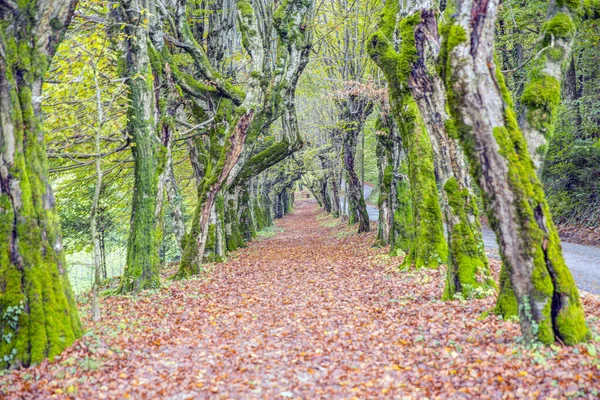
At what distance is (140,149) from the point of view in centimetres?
981

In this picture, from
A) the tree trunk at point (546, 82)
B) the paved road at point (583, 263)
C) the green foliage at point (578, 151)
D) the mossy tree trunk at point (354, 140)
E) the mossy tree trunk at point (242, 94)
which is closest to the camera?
the tree trunk at point (546, 82)

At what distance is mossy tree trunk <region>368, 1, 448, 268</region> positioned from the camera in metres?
9.34

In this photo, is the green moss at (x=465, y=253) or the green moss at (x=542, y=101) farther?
the green moss at (x=465, y=253)

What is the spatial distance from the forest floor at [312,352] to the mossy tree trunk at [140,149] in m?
0.81

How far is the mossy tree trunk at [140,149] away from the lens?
9750 millimetres

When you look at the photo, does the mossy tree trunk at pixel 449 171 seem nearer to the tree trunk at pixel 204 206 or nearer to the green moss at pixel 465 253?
the green moss at pixel 465 253

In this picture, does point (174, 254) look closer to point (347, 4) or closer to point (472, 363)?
point (347, 4)

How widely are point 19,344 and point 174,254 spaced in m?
20.6

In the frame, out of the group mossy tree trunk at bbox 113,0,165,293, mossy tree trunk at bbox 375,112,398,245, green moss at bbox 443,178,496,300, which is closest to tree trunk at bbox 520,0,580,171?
green moss at bbox 443,178,496,300

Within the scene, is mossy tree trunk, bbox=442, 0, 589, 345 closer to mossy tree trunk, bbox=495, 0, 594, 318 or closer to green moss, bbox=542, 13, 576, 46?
mossy tree trunk, bbox=495, 0, 594, 318

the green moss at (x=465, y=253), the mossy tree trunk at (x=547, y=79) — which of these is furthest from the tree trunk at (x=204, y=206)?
the mossy tree trunk at (x=547, y=79)

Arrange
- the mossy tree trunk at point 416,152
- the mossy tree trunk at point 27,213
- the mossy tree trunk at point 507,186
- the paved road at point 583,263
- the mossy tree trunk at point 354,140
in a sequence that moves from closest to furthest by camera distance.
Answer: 1. the mossy tree trunk at point 507,186
2. the mossy tree trunk at point 27,213
3. the mossy tree trunk at point 416,152
4. the paved road at point 583,263
5. the mossy tree trunk at point 354,140

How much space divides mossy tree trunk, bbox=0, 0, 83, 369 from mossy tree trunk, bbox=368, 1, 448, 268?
633 cm

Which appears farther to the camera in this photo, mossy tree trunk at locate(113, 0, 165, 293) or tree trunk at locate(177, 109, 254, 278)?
tree trunk at locate(177, 109, 254, 278)
